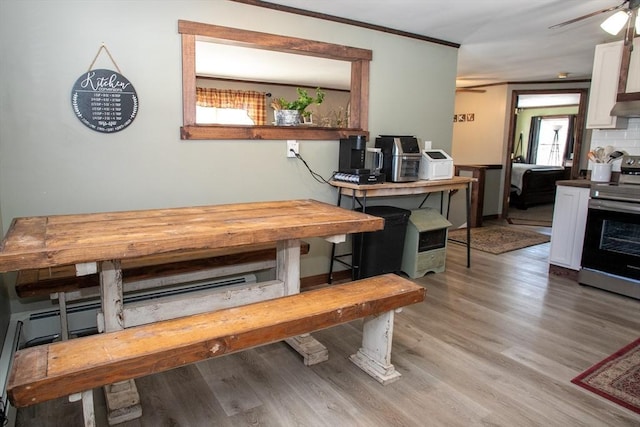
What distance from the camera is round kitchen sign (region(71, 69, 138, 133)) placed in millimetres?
2477

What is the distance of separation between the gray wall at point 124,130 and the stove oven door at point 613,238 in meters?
2.29

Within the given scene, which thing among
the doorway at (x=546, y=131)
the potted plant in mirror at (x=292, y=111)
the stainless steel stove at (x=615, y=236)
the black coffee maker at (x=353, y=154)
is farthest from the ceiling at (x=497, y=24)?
the doorway at (x=546, y=131)

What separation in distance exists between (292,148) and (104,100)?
4.38ft

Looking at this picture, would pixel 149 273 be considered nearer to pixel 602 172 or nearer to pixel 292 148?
pixel 292 148

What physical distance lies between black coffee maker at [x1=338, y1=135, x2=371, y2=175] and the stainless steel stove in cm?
193

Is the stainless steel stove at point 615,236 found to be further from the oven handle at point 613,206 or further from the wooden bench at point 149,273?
the wooden bench at point 149,273

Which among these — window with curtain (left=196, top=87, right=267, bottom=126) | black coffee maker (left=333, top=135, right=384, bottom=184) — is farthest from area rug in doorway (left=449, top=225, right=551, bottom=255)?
window with curtain (left=196, top=87, right=267, bottom=126)

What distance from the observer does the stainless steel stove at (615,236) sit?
3279 millimetres

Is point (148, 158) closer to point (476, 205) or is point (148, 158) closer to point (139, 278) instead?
point (139, 278)

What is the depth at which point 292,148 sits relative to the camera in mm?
3297

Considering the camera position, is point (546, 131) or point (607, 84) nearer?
point (607, 84)

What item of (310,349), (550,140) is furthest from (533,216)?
(310,349)

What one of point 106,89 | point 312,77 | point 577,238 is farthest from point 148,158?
→ point 312,77

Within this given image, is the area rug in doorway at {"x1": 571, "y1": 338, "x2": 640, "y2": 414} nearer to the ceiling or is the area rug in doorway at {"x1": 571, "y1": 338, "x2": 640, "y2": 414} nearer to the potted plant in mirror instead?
the ceiling
